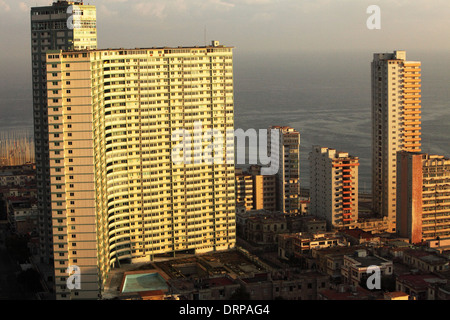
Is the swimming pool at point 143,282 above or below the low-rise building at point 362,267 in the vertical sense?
below

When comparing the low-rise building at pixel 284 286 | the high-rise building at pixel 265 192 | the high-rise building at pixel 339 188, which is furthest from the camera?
the high-rise building at pixel 265 192

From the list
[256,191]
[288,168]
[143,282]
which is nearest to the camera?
[143,282]

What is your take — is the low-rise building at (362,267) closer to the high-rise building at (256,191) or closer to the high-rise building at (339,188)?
the high-rise building at (339,188)

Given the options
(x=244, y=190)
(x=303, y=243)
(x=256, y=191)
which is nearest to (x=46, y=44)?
(x=303, y=243)

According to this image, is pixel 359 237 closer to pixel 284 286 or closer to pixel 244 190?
pixel 244 190

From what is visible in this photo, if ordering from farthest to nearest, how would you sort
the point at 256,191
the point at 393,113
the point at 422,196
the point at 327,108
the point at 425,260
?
the point at 327,108 → the point at 256,191 → the point at 393,113 → the point at 422,196 → the point at 425,260

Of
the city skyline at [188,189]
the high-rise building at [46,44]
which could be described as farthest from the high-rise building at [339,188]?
the high-rise building at [46,44]

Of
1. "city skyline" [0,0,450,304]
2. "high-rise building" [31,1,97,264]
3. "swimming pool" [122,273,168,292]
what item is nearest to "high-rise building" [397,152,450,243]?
"city skyline" [0,0,450,304]

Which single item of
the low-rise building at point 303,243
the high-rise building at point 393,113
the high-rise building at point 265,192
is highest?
the high-rise building at point 393,113
